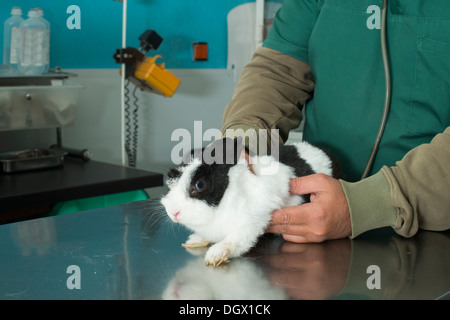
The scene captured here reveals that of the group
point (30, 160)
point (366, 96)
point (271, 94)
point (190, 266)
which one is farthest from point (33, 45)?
point (190, 266)

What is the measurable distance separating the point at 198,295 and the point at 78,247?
0.28 meters

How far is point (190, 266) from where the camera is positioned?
2.51 feet

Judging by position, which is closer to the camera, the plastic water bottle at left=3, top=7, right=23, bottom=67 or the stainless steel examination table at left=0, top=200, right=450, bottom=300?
the stainless steel examination table at left=0, top=200, right=450, bottom=300

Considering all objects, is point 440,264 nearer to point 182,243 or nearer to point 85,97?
point 182,243

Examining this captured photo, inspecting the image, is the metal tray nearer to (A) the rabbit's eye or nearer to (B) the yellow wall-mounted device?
(B) the yellow wall-mounted device

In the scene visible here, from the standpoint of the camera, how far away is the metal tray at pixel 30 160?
1755 millimetres

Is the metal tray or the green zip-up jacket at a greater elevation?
the green zip-up jacket

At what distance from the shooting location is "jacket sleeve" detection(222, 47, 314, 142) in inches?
45.4

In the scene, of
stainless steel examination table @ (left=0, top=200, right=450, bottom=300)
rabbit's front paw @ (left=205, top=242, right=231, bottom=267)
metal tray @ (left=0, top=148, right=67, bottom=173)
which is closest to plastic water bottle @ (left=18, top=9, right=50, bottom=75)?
metal tray @ (left=0, top=148, right=67, bottom=173)

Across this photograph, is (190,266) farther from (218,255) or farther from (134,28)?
(134,28)

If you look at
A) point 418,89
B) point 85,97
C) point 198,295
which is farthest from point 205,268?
point 85,97

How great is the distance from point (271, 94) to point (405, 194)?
46 cm

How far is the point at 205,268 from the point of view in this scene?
76 cm

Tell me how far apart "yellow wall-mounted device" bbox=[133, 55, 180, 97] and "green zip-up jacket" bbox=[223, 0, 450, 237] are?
1.07 m
